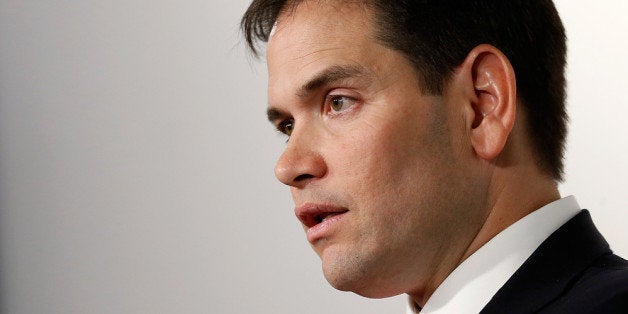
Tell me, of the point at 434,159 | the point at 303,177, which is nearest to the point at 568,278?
the point at 434,159

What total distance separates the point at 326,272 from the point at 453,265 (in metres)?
0.15

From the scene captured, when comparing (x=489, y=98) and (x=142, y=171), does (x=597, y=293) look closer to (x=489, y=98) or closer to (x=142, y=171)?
(x=489, y=98)

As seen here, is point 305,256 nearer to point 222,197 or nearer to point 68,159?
point 222,197

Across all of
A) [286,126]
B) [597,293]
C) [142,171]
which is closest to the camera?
[597,293]

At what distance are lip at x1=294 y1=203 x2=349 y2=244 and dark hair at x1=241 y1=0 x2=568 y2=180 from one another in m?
0.18

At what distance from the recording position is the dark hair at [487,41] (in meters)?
1.10

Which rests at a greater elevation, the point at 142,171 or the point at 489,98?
the point at 142,171

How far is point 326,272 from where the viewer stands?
3.52 ft

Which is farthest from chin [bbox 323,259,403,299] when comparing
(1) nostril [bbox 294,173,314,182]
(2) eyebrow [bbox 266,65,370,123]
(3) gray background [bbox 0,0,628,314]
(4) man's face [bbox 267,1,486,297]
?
(3) gray background [bbox 0,0,628,314]

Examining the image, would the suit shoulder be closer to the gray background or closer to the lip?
the lip

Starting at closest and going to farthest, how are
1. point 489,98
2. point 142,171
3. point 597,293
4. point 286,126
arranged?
point 597,293, point 489,98, point 286,126, point 142,171

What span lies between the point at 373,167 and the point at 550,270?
226mm

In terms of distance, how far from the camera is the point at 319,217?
1105mm

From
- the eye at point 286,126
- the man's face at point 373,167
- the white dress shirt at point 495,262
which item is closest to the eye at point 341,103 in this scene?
the man's face at point 373,167
